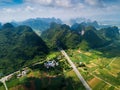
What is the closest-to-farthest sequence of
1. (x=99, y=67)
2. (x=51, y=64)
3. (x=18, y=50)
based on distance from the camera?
1. (x=99, y=67)
2. (x=51, y=64)
3. (x=18, y=50)

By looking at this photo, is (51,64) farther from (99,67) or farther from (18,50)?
(18,50)

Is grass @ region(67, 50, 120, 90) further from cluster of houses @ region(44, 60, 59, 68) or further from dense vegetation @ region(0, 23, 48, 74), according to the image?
dense vegetation @ region(0, 23, 48, 74)

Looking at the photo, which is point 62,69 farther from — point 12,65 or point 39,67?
point 12,65

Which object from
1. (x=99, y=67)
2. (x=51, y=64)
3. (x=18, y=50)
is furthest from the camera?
(x=18, y=50)

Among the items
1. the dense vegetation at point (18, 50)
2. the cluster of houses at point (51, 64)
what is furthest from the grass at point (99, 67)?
the dense vegetation at point (18, 50)

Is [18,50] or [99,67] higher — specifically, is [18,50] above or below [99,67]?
above

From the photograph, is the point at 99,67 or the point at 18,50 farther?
the point at 18,50

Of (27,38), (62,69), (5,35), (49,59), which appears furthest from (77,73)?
(5,35)

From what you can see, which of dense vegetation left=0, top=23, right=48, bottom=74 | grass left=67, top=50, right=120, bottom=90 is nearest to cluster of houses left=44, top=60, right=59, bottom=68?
grass left=67, top=50, right=120, bottom=90

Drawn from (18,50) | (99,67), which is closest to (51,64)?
(99,67)

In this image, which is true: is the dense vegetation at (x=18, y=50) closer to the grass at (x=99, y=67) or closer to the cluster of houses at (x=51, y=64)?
the cluster of houses at (x=51, y=64)

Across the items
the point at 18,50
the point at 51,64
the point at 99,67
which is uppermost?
the point at 18,50
